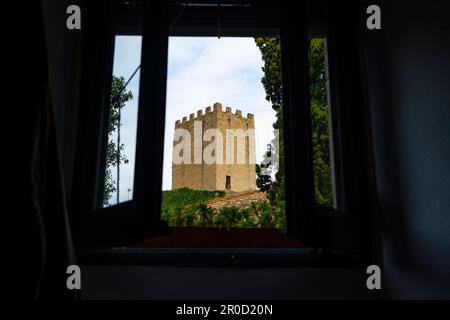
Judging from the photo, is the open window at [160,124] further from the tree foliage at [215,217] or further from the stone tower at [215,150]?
the stone tower at [215,150]

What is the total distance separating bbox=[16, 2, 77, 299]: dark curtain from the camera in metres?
0.81

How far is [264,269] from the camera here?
1.40 m

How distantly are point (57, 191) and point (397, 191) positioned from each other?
1.06 meters

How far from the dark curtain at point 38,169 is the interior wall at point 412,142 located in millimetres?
979

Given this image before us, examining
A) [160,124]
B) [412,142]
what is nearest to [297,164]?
[412,142]

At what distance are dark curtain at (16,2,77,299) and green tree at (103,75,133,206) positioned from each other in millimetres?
497

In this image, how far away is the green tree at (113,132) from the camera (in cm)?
149

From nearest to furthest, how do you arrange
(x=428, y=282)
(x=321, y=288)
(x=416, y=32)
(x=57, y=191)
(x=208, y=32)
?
(x=57, y=191) → (x=428, y=282) → (x=416, y=32) → (x=321, y=288) → (x=208, y=32)

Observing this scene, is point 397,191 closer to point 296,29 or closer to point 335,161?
point 335,161

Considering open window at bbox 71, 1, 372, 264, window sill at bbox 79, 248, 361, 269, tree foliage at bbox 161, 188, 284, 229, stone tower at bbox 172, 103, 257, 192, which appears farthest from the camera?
stone tower at bbox 172, 103, 257, 192

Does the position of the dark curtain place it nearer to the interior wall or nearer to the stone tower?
the interior wall

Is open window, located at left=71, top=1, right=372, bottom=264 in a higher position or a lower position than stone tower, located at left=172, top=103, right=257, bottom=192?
lower

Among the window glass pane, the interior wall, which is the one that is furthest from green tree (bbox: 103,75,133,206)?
the interior wall
